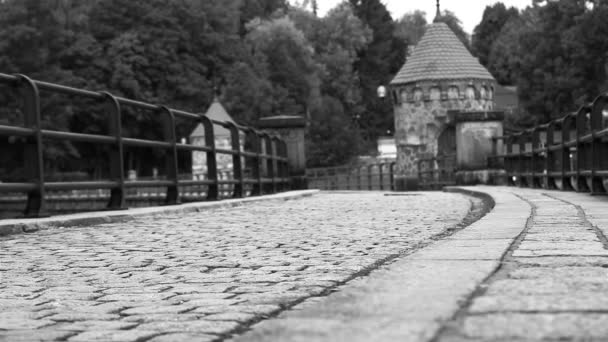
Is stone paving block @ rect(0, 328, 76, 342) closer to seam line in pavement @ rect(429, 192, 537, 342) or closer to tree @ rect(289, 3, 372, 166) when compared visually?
seam line in pavement @ rect(429, 192, 537, 342)

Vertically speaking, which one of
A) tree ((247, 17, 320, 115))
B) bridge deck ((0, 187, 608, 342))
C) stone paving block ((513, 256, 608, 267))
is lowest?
bridge deck ((0, 187, 608, 342))

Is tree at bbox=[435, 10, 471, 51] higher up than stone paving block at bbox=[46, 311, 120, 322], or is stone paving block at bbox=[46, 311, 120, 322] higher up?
tree at bbox=[435, 10, 471, 51]

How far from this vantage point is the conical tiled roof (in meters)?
39.3

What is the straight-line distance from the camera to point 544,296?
105 inches

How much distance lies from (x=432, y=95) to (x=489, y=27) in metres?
62.9

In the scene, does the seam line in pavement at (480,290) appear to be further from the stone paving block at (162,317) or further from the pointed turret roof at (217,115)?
the pointed turret roof at (217,115)

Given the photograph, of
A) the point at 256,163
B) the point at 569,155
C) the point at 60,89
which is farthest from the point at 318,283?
the point at 256,163

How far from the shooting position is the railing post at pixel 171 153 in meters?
10.4

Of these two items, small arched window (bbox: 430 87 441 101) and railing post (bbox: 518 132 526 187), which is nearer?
railing post (bbox: 518 132 526 187)

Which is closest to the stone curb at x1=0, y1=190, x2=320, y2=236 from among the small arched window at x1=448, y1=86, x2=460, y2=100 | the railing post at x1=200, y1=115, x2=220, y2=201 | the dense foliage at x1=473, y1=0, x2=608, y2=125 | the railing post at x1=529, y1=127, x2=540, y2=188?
the railing post at x1=200, y1=115, x2=220, y2=201

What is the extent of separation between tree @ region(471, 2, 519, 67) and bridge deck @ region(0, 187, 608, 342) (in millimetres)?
90643

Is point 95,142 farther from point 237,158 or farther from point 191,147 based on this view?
point 237,158

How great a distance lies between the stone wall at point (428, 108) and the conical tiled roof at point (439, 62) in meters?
0.28

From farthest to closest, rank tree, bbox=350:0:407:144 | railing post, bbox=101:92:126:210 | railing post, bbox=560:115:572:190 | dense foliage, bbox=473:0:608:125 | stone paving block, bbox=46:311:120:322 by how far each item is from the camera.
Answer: tree, bbox=350:0:407:144, dense foliage, bbox=473:0:608:125, railing post, bbox=560:115:572:190, railing post, bbox=101:92:126:210, stone paving block, bbox=46:311:120:322
